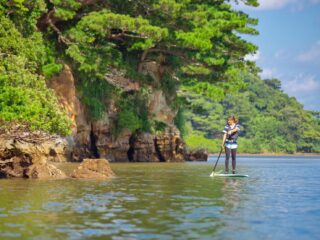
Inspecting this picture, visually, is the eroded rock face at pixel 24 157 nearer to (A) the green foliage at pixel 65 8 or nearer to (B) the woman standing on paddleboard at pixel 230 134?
(B) the woman standing on paddleboard at pixel 230 134

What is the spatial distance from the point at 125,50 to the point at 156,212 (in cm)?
3437

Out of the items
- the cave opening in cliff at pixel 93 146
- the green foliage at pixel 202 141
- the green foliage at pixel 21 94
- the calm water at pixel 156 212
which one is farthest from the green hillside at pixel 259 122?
the calm water at pixel 156 212

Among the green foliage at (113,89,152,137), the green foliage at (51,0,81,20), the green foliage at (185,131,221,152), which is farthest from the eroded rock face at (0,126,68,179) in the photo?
the green foliage at (185,131,221,152)

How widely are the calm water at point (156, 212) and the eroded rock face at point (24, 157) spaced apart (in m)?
3.99

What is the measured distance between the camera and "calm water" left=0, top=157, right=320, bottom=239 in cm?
908

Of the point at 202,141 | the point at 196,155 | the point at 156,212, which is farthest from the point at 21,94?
the point at 202,141

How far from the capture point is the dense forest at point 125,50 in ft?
97.3

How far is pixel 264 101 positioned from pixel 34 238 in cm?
12168

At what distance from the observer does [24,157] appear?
22.3 m

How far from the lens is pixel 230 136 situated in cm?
2328

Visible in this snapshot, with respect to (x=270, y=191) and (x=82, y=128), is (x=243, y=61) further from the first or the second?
(x=270, y=191)

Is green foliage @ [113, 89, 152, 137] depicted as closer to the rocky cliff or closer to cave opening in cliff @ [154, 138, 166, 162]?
the rocky cliff

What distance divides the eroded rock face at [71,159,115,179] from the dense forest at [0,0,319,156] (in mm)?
2219

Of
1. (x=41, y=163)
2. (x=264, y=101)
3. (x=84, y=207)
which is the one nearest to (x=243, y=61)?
(x=41, y=163)
